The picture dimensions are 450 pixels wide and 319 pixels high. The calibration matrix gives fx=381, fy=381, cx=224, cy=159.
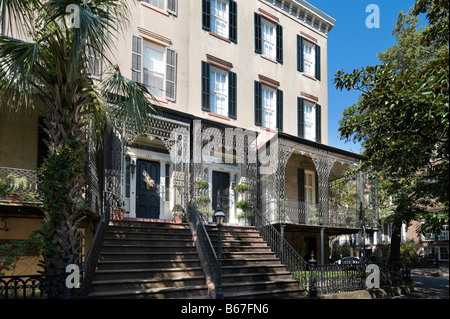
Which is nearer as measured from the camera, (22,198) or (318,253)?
(22,198)

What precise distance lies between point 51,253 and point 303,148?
33.1 feet

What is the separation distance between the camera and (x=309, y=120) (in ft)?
62.5

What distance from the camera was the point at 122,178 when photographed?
41.4ft

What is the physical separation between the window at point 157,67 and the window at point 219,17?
2.70m

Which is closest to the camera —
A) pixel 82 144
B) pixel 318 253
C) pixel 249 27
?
pixel 82 144

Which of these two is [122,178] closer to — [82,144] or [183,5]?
[82,144]

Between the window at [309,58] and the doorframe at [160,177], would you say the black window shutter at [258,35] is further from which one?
the doorframe at [160,177]

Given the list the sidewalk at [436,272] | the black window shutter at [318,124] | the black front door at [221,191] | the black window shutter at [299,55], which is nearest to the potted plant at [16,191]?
the black front door at [221,191]

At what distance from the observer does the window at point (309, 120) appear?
725 inches

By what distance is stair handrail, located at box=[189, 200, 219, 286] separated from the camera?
9.76 metres

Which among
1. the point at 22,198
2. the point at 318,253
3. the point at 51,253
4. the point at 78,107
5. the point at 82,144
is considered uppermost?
the point at 78,107

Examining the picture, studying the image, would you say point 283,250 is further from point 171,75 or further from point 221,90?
point 171,75
